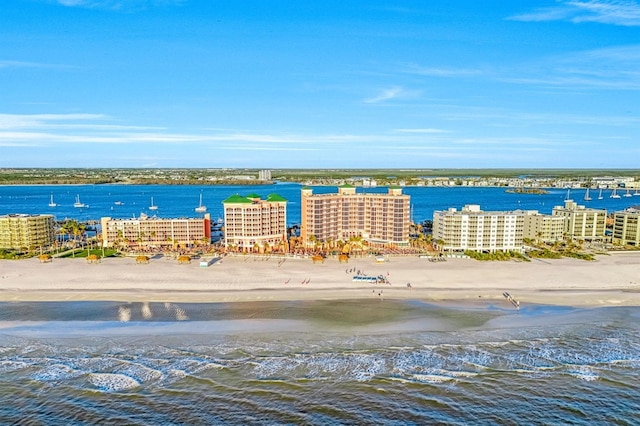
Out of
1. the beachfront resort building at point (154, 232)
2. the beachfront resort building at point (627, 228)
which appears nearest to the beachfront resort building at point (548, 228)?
the beachfront resort building at point (627, 228)

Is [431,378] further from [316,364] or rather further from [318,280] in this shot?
[318,280]

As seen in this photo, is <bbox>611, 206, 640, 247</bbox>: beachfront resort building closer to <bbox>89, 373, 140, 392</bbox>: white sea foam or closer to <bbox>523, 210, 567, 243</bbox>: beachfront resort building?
<bbox>523, 210, 567, 243</bbox>: beachfront resort building

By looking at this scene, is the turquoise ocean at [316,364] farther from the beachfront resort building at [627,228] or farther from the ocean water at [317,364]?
the beachfront resort building at [627,228]

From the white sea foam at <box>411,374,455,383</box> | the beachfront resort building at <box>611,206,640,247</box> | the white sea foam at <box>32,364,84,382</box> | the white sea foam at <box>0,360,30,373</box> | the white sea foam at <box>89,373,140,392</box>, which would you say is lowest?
the white sea foam at <box>411,374,455,383</box>

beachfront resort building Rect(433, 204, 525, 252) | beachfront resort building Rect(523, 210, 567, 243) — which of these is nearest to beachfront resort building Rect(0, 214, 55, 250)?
beachfront resort building Rect(433, 204, 525, 252)

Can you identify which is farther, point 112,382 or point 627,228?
point 627,228

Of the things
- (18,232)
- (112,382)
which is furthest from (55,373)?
(18,232)
